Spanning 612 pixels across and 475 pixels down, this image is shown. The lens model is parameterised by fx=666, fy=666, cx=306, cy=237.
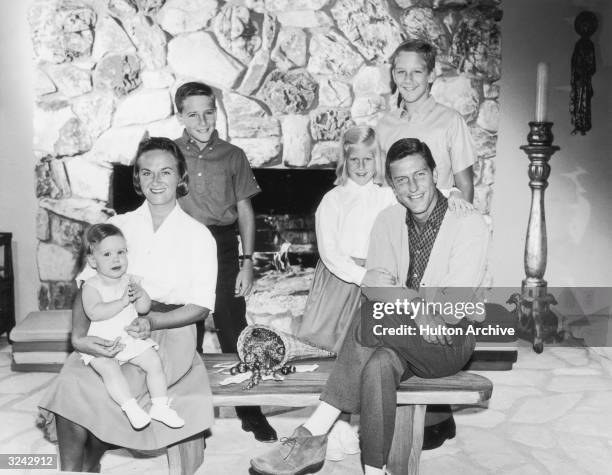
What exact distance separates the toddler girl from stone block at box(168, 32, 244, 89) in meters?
1.88

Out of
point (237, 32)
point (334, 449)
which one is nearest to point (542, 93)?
point (237, 32)

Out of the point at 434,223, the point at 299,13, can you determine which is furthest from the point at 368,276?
the point at 299,13

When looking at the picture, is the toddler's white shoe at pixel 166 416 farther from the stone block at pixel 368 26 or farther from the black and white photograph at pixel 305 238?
the stone block at pixel 368 26

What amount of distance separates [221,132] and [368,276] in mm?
1748

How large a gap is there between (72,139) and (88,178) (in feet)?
0.69

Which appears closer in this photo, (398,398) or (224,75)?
(398,398)

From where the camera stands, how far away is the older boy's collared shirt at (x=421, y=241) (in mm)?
1884

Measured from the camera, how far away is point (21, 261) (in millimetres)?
3498

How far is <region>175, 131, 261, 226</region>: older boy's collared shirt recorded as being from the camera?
2305 mm

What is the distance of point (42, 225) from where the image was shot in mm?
3439

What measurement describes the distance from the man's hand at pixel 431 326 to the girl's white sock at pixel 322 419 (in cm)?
32

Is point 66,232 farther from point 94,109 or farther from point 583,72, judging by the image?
point 583,72

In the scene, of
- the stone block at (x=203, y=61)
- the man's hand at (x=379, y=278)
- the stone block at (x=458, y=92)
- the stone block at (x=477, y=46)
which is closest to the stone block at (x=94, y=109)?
the stone block at (x=203, y=61)

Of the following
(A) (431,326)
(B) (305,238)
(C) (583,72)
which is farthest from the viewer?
(B) (305,238)
